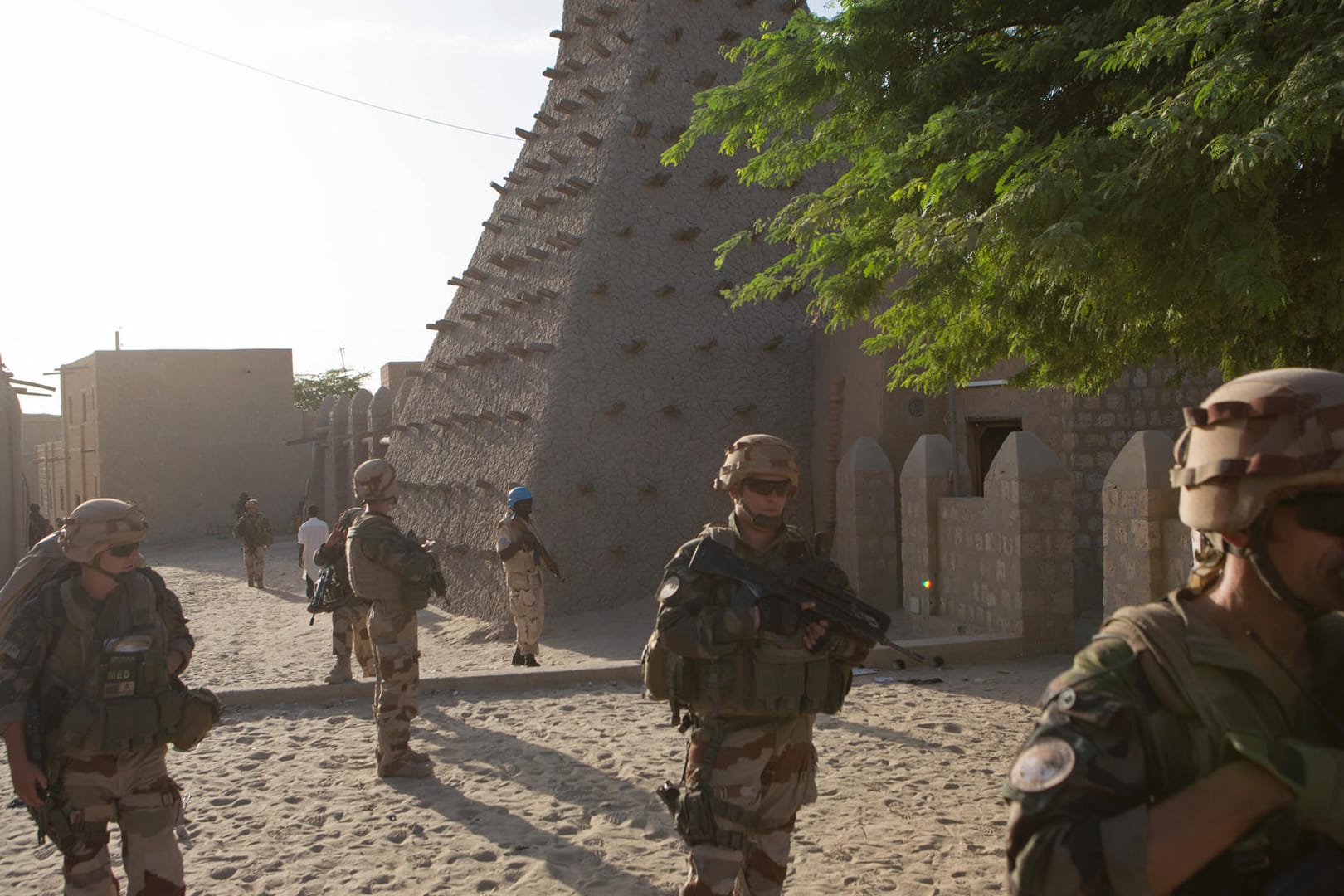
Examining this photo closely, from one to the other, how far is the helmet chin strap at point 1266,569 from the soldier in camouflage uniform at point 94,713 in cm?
330

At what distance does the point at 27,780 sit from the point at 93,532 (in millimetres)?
806

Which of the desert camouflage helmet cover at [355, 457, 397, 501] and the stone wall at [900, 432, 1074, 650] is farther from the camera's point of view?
the stone wall at [900, 432, 1074, 650]

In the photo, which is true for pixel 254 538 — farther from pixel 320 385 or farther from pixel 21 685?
pixel 320 385

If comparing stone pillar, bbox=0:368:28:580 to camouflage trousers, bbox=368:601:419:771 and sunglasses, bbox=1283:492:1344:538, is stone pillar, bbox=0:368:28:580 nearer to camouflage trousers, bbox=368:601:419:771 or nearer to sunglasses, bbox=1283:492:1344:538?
camouflage trousers, bbox=368:601:419:771

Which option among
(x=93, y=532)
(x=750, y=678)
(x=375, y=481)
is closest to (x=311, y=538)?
(x=375, y=481)

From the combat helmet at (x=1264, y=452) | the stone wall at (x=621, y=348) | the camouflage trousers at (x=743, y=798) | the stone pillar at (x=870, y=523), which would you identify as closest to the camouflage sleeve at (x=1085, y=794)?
the combat helmet at (x=1264, y=452)

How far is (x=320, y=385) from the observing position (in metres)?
Answer: 47.2

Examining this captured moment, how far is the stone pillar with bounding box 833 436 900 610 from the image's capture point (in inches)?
425

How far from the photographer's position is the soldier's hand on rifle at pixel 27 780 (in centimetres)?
339

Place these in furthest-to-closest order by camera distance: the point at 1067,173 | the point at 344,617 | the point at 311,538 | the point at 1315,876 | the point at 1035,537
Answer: the point at 311,538
the point at 1035,537
the point at 344,617
the point at 1067,173
the point at 1315,876

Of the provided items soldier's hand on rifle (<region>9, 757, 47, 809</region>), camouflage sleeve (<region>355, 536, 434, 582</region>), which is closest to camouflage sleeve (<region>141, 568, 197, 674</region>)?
soldier's hand on rifle (<region>9, 757, 47, 809</region>)

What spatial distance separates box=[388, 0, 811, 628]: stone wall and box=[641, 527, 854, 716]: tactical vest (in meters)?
9.10

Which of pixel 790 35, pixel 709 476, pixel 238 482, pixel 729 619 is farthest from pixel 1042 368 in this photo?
pixel 238 482

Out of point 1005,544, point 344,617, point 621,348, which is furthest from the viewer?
point 621,348
